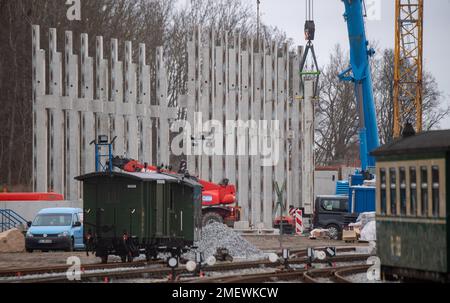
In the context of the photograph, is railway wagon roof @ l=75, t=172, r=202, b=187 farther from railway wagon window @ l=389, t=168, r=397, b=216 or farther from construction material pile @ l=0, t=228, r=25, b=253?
railway wagon window @ l=389, t=168, r=397, b=216

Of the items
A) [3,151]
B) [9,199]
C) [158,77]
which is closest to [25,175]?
[3,151]

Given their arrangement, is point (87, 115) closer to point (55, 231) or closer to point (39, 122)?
point (39, 122)

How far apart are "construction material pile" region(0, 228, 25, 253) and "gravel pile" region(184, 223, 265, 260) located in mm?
6440

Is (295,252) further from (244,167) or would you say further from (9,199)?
(244,167)

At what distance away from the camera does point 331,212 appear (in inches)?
2026

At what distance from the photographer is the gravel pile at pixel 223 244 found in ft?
110

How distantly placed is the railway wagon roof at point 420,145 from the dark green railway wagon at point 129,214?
9.44m

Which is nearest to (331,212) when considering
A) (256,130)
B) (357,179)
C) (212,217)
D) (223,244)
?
(357,179)

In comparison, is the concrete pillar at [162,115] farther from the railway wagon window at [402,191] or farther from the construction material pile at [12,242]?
the railway wagon window at [402,191]

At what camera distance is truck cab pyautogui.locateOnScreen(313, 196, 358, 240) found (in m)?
50.9

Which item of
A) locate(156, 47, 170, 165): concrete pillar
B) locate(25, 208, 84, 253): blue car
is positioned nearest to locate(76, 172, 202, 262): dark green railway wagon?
locate(25, 208, 84, 253): blue car

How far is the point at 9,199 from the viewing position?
46719 mm

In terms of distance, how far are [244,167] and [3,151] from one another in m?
13.7

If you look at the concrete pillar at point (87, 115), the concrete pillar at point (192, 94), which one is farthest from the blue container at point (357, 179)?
the concrete pillar at point (87, 115)
